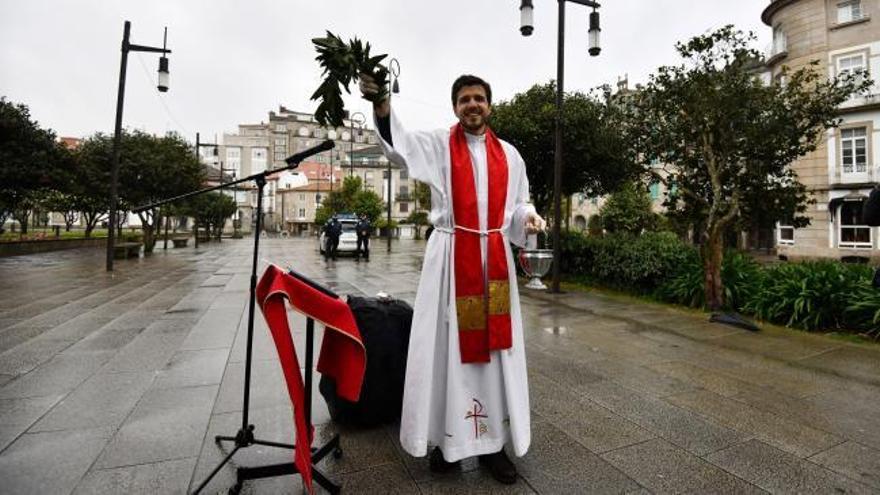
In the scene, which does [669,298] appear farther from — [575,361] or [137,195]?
[137,195]

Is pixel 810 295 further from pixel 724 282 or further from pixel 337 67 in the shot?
pixel 337 67

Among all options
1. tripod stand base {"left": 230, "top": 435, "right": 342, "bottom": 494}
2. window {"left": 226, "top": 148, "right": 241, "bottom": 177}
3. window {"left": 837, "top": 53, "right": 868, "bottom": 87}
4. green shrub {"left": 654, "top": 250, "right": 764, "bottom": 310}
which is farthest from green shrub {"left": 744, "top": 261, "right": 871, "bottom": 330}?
window {"left": 226, "top": 148, "right": 241, "bottom": 177}

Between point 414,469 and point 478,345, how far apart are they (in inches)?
29.4

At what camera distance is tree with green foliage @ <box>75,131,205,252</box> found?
1716cm

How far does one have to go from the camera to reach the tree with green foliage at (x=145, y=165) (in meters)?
17.2

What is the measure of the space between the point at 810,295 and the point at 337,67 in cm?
704

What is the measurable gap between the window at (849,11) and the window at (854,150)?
17.7ft

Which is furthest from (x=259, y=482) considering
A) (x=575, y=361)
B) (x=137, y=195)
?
(x=137, y=195)

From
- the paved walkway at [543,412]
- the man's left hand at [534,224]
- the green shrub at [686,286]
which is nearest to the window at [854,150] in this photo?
the green shrub at [686,286]

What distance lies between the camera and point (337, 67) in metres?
2.00

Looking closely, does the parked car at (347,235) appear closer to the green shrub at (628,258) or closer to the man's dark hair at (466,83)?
the green shrub at (628,258)

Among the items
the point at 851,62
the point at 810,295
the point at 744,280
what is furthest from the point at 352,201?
the point at 810,295

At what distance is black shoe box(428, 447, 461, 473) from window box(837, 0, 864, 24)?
3072cm

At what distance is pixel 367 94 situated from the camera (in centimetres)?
211
